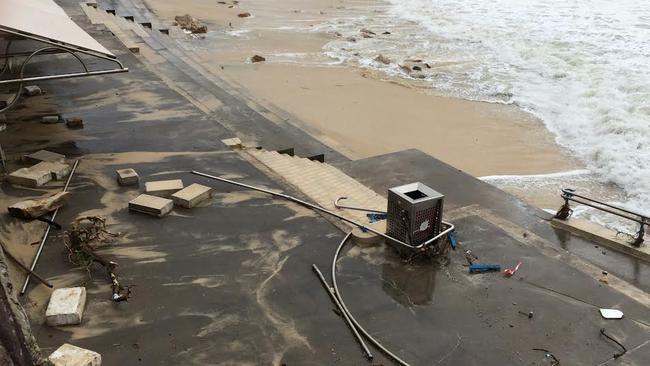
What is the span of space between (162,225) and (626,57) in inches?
701

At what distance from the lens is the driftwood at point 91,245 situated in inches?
188

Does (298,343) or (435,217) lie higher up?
(435,217)

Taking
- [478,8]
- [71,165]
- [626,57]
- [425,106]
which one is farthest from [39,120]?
[478,8]

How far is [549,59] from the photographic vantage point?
18.6 metres

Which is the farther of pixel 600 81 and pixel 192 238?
pixel 600 81

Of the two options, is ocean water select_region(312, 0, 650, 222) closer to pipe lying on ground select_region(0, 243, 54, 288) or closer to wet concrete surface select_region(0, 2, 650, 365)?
wet concrete surface select_region(0, 2, 650, 365)

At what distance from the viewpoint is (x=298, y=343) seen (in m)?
4.32

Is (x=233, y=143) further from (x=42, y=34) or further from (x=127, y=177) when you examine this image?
(x=42, y=34)

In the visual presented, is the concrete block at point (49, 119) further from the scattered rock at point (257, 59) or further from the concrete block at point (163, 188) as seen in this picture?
the scattered rock at point (257, 59)

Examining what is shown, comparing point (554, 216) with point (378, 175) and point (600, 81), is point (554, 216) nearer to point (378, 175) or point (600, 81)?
point (378, 175)

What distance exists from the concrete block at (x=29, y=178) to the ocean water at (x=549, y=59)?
9.12m

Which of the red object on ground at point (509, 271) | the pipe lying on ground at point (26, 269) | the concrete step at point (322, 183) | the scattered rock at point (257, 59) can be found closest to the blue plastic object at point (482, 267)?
the red object on ground at point (509, 271)

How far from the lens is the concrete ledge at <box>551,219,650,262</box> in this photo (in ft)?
19.5

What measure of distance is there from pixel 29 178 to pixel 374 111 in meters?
8.19
